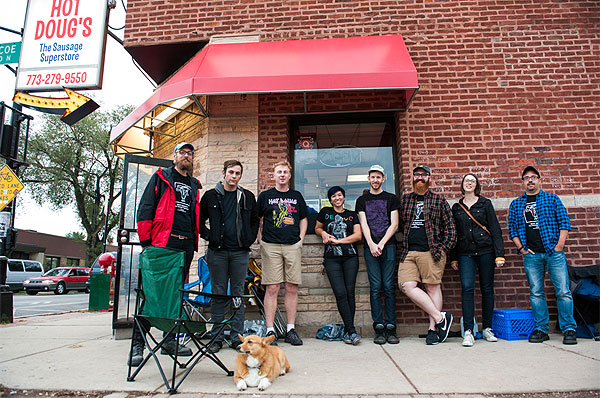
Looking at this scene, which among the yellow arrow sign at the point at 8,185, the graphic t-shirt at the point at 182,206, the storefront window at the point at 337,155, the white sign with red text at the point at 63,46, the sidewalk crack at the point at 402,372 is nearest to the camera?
the sidewalk crack at the point at 402,372

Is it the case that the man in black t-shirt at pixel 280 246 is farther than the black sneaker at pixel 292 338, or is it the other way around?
the man in black t-shirt at pixel 280 246

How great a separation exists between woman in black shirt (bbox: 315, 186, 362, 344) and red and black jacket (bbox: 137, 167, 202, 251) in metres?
2.09

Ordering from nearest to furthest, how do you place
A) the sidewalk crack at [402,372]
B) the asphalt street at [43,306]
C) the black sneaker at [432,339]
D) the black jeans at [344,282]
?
the sidewalk crack at [402,372], the black sneaker at [432,339], the black jeans at [344,282], the asphalt street at [43,306]

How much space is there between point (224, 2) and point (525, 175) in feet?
17.5

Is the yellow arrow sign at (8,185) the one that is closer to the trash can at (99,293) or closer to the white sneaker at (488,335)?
the trash can at (99,293)

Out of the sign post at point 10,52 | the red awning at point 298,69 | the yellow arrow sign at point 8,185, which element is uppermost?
the sign post at point 10,52

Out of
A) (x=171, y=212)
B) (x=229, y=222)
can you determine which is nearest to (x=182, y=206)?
(x=171, y=212)

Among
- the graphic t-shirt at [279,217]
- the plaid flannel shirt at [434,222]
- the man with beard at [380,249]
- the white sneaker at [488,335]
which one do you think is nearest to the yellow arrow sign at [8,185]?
the graphic t-shirt at [279,217]

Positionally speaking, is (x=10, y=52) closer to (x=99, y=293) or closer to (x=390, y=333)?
(x=99, y=293)

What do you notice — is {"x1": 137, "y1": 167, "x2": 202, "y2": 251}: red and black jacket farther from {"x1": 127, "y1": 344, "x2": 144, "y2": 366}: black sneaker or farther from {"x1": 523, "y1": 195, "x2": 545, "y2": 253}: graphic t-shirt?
{"x1": 523, "y1": 195, "x2": 545, "y2": 253}: graphic t-shirt

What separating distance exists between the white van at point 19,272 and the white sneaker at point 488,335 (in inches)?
1121

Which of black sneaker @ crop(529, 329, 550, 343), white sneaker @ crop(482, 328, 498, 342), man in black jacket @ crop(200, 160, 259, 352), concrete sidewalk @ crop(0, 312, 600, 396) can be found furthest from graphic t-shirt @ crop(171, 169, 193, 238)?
black sneaker @ crop(529, 329, 550, 343)

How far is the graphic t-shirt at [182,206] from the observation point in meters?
3.90

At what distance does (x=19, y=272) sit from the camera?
85.6 feet
